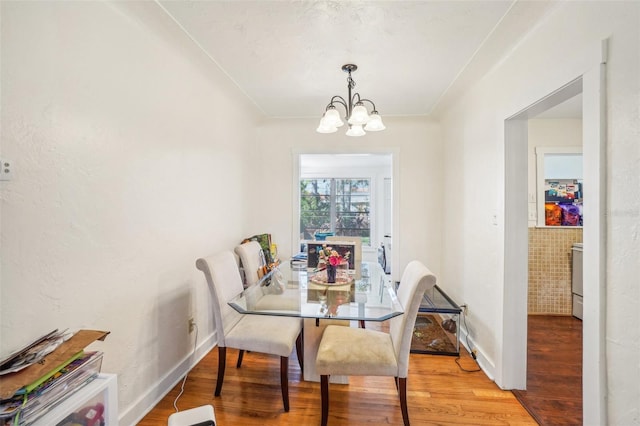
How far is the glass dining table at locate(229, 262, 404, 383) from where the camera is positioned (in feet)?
5.53

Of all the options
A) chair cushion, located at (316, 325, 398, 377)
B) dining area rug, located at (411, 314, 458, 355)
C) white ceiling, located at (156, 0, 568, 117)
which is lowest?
dining area rug, located at (411, 314, 458, 355)

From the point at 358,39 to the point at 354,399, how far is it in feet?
7.74

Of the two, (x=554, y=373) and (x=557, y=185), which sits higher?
(x=557, y=185)

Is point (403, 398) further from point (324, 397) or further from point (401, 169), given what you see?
point (401, 169)

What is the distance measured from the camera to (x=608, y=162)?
47.2 inches

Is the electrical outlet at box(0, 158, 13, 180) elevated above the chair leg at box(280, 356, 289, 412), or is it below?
above

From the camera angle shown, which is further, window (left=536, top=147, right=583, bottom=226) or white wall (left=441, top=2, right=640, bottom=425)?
window (left=536, top=147, right=583, bottom=226)

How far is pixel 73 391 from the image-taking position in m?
1.05

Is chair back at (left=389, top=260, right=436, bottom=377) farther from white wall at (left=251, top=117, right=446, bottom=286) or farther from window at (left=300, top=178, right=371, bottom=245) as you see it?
window at (left=300, top=178, right=371, bottom=245)

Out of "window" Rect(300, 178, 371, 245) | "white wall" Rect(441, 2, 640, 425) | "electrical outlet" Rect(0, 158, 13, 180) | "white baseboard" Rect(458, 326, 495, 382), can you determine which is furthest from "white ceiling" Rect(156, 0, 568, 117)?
"window" Rect(300, 178, 371, 245)

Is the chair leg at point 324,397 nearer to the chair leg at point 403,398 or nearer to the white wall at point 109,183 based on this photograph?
the chair leg at point 403,398

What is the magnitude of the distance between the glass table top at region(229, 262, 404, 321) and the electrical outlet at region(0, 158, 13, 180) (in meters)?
1.20

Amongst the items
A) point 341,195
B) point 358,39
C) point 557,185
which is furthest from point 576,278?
point 341,195

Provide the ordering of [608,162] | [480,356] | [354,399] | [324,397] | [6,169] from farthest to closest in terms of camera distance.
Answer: [480,356], [354,399], [324,397], [608,162], [6,169]
